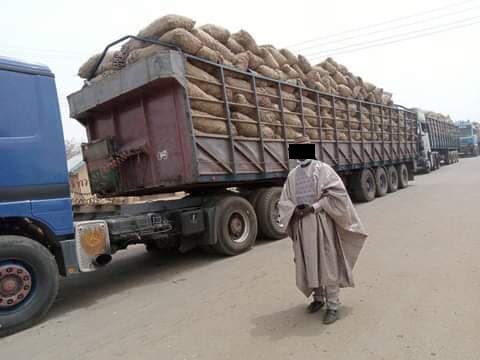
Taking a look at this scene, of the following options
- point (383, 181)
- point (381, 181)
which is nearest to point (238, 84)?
point (381, 181)

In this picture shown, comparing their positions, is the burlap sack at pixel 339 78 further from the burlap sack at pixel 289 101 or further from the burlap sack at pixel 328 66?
the burlap sack at pixel 289 101

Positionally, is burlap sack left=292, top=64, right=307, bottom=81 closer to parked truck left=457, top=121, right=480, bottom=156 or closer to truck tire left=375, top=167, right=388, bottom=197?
truck tire left=375, top=167, right=388, bottom=197

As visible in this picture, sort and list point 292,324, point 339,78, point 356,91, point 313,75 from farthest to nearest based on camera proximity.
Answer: point 356,91 → point 339,78 → point 313,75 → point 292,324

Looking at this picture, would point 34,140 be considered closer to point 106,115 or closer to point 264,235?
point 106,115

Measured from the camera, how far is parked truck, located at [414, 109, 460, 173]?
20.2 m

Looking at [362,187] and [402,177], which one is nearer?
[362,187]

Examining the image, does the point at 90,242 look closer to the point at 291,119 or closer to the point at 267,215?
the point at 267,215

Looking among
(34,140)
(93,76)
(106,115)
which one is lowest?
(34,140)

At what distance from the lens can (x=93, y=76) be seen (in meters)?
6.44

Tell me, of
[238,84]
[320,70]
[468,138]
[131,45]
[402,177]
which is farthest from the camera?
[468,138]

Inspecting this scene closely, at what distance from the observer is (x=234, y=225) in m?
6.08

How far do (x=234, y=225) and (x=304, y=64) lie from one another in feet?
15.2

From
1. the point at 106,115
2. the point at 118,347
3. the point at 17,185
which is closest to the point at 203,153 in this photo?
the point at 106,115

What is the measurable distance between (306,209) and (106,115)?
4517 mm
